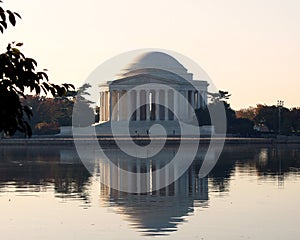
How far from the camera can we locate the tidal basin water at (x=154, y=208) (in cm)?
2311

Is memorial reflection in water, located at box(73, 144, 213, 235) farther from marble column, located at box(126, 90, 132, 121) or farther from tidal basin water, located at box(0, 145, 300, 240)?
marble column, located at box(126, 90, 132, 121)

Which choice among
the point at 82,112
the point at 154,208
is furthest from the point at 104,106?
the point at 154,208

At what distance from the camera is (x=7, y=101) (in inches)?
395

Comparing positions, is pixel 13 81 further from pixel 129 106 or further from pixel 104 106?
pixel 104 106

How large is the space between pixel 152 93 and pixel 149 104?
82.8 inches

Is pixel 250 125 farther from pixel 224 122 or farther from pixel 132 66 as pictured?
pixel 132 66

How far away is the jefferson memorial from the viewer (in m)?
152

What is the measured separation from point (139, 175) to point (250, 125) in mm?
85581

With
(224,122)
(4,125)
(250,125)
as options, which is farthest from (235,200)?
(224,122)

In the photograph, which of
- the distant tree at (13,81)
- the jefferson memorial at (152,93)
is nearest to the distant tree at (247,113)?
the jefferson memorial at (152,93)

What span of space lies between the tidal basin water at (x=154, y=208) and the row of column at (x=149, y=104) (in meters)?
104

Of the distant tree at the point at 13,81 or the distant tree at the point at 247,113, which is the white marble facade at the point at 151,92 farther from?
the distant tree at the point at 13,81

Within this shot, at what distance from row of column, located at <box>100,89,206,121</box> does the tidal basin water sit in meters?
104

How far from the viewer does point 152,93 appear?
15500 centimetres
